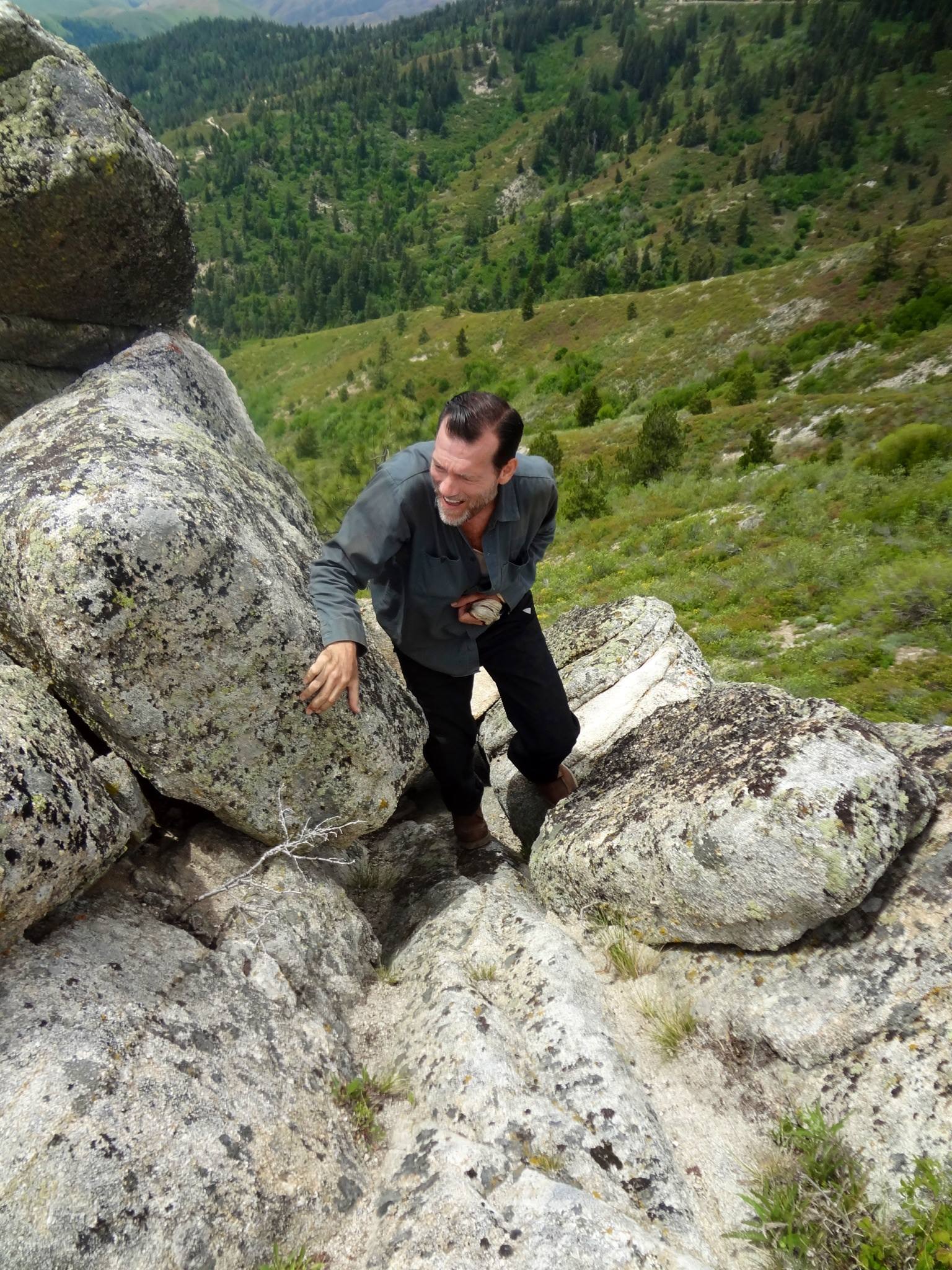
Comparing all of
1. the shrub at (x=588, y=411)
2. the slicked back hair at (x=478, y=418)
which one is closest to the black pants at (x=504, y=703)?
the slicked back hair at (x=478, y=418)

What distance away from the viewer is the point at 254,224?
191750 millimetres

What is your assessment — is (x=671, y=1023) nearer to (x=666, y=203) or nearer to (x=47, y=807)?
(x=47, y=807)

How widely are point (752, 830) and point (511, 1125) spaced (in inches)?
86.3

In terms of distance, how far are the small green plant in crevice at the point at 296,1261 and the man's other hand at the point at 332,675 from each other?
276 centimetres

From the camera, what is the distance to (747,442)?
33.8 meters

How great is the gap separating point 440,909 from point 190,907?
6.36ft

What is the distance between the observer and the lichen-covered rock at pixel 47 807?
11.3 feet

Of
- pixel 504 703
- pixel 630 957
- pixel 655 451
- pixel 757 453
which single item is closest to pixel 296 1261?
pixel 630 957

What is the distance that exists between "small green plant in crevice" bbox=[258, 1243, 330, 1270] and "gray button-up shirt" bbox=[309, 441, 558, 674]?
315 cm

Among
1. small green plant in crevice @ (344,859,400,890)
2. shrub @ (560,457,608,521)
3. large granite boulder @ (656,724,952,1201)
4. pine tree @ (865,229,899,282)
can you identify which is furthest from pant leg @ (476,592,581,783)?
pine tree @ (865,229,899,282)

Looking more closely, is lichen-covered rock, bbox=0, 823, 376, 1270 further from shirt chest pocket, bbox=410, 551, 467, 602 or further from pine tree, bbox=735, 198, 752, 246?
pine tree, bbox=735, 198, 752, 246

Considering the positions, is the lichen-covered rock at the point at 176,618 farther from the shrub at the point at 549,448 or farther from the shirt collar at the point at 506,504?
the shrub at the point at 549,448

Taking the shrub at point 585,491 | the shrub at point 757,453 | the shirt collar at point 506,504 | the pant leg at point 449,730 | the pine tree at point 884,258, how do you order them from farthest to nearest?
the pine tree at point 884,258 < the shrub at point 585,491 < the shrub at point 757,453 < the pant leg at point 449,730 < the shirt collar at point 506,504

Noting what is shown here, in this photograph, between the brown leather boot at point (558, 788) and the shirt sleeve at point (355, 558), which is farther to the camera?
A: the brown leather boot at point (558, 788)
